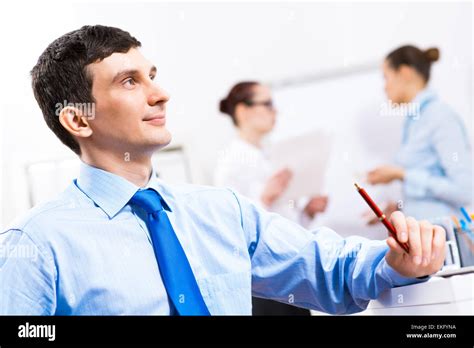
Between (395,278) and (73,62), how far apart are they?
67cm

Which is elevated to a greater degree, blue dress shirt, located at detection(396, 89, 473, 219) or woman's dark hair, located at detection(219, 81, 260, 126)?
woman's dark hair, located at detection(219, 81, 260, 126)

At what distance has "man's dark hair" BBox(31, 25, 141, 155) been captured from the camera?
3.95 feet

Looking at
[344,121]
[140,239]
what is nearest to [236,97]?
[344,121]

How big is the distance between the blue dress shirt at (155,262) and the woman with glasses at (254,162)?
1729 millimetres

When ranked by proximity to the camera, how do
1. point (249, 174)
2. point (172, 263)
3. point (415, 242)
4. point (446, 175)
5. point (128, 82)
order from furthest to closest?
point (249, 174) → point (446, 175) → point (128, 82) → point (172, 263) → point (415, 242)

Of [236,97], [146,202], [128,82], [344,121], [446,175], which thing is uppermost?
[236,97]

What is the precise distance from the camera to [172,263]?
108cm

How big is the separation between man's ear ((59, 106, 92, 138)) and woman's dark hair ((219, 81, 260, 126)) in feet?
6.30

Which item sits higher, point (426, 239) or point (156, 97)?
point (156, 97)

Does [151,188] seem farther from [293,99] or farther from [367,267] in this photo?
[293,99]

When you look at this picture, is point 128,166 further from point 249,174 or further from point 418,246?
point 249,174

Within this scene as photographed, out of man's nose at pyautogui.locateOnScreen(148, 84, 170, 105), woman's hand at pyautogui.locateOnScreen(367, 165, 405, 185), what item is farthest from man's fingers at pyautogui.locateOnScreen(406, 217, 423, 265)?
woman's hand at pyautogui.locateOnScreen(367, 165, 405, 185)

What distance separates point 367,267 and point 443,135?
1928mm

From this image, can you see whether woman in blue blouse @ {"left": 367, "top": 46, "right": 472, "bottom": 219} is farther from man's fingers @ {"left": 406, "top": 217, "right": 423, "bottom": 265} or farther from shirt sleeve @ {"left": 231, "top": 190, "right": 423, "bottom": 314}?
man's fingers @ {"left": 406, "top": 217, "right": 423, "bottom": 265}
